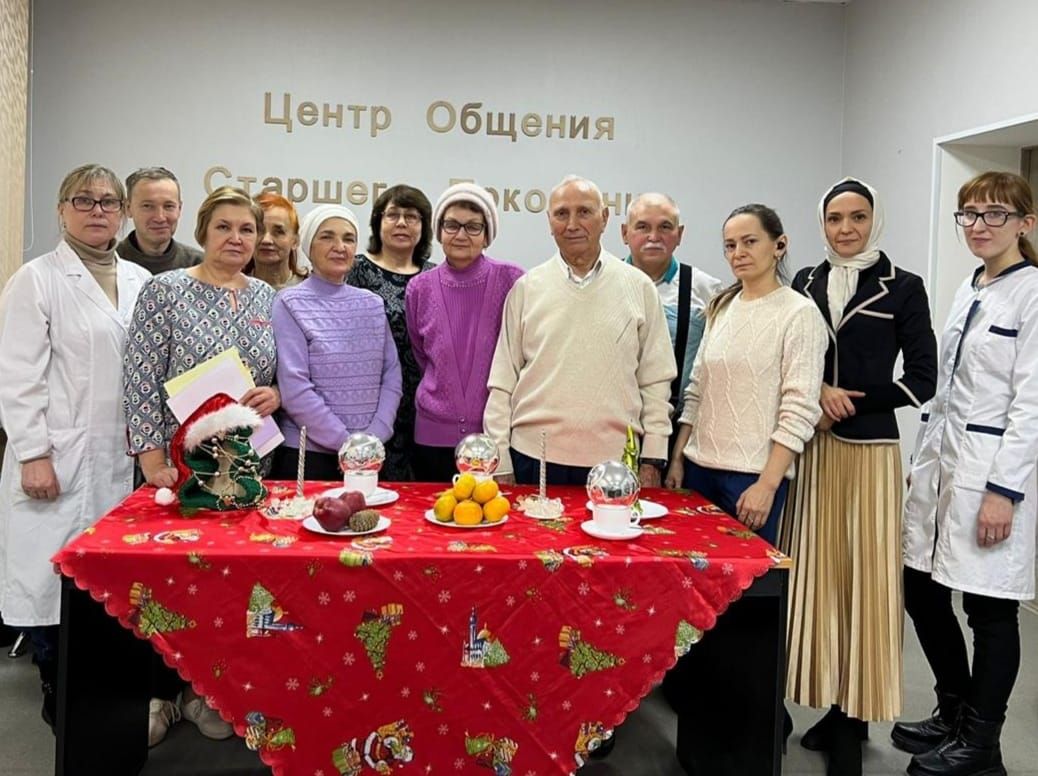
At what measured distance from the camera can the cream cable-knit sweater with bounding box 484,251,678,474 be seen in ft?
8.24

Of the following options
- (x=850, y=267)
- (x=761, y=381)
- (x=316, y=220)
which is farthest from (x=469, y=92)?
(x=761, y=381)

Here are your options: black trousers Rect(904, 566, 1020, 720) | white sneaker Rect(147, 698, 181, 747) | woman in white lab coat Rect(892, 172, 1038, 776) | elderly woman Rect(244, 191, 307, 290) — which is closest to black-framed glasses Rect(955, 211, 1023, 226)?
woman in white lab coat Rect(892, 172, 1038, 776)

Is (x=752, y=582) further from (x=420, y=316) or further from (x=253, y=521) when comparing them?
(x=420, y=316)

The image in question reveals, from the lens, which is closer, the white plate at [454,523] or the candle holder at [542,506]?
the white plate at [454,523]

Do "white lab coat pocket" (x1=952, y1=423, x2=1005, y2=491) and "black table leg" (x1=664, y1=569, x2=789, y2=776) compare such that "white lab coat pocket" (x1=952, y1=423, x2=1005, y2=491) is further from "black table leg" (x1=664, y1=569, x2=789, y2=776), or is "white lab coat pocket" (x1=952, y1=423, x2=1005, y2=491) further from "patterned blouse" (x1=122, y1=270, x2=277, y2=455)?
"patterned blouse" (x1=122, y1=270, x2=277, y2=455)

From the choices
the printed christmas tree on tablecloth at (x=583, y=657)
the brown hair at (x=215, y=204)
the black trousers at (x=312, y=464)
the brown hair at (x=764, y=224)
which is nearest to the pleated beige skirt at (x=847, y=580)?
the brown hair at (x=764, y=224)

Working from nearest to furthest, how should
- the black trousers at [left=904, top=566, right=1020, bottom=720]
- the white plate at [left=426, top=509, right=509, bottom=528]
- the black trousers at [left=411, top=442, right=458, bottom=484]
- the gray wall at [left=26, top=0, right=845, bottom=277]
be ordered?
the white plate at [left=426, top=509, right=509, bottom=528] < the black trousers at [left=904, top=566, right=1020, bottom=720] < the black trousers at [left=411, top=442, right=458, bottom=484] < the gray wall at [left=26, top=0, right=845, bottom=277]

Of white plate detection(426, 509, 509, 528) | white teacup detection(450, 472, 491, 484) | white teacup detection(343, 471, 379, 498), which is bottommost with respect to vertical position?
white plate detection(426, 509, 509, 528)

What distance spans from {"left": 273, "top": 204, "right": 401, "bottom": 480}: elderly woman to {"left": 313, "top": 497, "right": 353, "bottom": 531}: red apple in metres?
0.64

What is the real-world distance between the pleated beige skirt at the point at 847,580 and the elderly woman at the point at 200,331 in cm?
158

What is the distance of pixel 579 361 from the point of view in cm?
251

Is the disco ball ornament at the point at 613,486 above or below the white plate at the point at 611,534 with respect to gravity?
above

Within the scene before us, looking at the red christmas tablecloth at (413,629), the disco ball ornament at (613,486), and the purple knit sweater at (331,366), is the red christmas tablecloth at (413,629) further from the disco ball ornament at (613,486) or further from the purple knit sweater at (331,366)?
the purple knit sweater at (331,366)

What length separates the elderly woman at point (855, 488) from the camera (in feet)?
7.82
